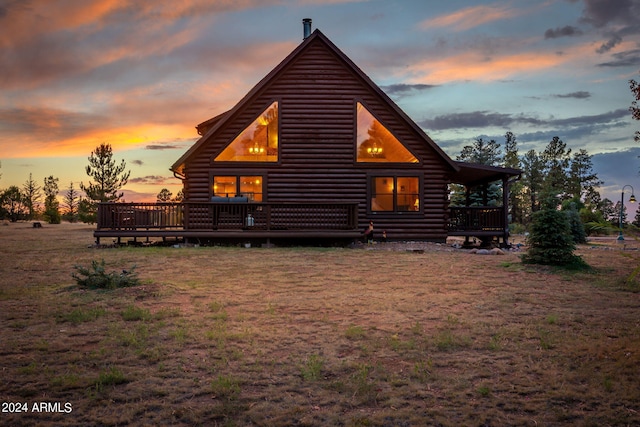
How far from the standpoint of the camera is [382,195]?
21875mm

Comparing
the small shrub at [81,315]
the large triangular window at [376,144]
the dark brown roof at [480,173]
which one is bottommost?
the small shrub at [81,315]

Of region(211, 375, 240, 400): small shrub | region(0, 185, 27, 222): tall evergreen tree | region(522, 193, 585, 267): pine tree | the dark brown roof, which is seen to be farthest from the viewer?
region(0, 185, 27, 222): tall evergreen tree

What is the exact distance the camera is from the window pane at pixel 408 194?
21.9 m

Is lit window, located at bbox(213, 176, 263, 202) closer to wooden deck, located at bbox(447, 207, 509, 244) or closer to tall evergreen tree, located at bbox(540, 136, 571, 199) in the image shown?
wooden deck, located at bbox(447, 207, 509, 244)

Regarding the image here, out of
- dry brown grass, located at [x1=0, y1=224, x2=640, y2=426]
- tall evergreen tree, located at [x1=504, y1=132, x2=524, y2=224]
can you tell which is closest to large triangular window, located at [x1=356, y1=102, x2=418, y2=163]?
dry brown grass, located at [x1=0, y1=224, x2=640, y2=426]

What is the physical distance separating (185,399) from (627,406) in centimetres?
409

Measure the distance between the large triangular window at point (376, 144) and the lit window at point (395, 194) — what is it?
869 millimetres

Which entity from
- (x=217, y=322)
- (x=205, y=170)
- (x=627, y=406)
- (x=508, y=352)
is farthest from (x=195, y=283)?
(x=205, y=170)

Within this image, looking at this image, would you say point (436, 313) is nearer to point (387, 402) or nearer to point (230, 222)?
point (387, 402)

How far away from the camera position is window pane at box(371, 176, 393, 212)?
21.8 meters

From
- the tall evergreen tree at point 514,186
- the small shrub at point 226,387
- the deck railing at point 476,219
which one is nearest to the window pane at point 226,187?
the deck railing at point 476,219

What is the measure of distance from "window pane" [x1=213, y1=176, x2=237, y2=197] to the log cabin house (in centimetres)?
4

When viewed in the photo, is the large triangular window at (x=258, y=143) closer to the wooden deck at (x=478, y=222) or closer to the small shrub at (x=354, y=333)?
the wooden deck at (x=478, y=222)

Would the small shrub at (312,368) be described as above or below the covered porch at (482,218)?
below
